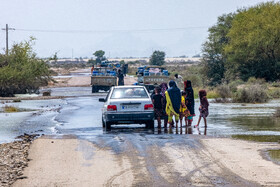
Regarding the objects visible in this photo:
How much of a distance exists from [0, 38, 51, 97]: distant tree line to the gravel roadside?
30902 mm

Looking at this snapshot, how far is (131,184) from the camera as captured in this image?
31.7ft

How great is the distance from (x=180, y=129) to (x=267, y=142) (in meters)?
4.13

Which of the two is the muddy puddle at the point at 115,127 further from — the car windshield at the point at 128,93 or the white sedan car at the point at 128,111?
the car windshield at the point at 128,93

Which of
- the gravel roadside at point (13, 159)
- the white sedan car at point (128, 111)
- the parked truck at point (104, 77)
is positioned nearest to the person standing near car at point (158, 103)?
the white sedan car at point (128, 111)

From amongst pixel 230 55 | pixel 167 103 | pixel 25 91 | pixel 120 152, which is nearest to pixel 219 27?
pixel 230 55

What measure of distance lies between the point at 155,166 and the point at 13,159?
3431 mm

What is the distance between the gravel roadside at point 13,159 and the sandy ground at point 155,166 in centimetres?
18

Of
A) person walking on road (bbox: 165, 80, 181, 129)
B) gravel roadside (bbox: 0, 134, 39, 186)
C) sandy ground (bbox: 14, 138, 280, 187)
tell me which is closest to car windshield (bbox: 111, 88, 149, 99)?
person walking on road (bbox: 165, 80, 181, 129)

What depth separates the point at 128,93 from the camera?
1955cm

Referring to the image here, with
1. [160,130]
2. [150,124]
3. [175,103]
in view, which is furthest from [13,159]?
[175,103]

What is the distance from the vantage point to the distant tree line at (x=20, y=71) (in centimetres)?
4784

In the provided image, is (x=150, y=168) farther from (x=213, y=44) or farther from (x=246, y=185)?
(x=213, y=44)

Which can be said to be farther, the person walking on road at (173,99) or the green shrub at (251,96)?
the green shrub at (251,96)

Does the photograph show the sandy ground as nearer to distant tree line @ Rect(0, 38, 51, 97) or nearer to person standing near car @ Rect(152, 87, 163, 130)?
person standing near car @ Rect(152, 87, 163, 130)
